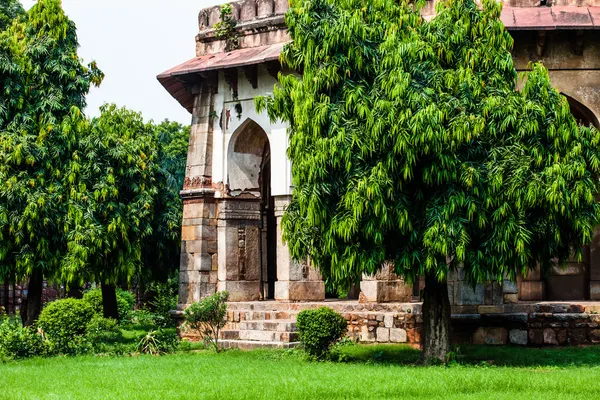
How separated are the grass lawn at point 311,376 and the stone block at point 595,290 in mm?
2669

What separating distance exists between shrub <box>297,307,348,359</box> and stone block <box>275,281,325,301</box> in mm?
3146

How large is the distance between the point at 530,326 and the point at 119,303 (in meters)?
15.4

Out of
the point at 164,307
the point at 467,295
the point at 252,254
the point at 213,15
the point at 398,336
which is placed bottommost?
the point at 398,336

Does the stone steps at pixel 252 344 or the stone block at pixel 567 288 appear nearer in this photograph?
the stone steps at pixel 252 344

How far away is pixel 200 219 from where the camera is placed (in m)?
17.2

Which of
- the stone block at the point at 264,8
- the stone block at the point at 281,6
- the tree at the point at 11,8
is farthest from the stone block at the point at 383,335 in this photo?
the tree at the point at 11,8

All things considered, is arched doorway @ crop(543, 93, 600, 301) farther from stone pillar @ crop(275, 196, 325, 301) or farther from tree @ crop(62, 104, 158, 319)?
tree @ crop(62, 104, 158, 319)

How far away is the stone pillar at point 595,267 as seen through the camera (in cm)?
1623

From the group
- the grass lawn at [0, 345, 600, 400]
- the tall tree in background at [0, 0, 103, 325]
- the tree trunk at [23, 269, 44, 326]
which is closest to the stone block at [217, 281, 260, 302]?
the tall tree in background at [0, 0, 103, 325]

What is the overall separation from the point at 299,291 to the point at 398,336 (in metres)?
2.32

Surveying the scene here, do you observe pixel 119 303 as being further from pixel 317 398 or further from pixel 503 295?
pixel 317 398

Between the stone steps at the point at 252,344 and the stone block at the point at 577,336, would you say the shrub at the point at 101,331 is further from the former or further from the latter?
the stone block at the point at 577,336

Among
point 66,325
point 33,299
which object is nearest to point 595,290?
point 66,325

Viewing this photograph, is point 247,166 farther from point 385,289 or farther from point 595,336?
point 595,336
